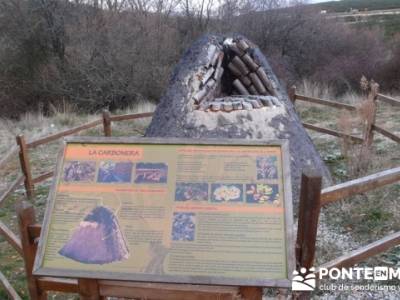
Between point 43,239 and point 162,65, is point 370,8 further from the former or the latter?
point 43,239

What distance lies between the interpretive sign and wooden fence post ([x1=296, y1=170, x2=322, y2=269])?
96 millimetres

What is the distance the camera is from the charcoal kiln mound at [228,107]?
13.4 ft

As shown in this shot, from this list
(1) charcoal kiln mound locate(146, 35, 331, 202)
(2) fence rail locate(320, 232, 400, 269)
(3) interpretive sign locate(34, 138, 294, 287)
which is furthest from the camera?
(1) charcoal kiln mound locate(146, 35, 331, 202)

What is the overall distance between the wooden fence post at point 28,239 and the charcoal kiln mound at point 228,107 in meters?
2.00

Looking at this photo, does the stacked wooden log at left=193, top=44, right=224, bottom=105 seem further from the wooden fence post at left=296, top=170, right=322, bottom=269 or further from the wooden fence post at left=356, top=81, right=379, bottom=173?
the wooden fence post at left=296, top=170, right=322, bottom=269

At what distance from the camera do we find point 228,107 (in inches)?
162

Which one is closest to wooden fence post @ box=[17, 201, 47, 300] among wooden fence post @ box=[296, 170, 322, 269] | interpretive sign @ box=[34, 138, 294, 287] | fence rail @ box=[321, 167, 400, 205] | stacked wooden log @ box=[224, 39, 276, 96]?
interpretive sign @ box=[34, 138, 294, 287]

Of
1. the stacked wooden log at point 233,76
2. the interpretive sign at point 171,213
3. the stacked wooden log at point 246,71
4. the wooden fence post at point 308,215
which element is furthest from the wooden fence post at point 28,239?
the stacked wooden log at point 246,71

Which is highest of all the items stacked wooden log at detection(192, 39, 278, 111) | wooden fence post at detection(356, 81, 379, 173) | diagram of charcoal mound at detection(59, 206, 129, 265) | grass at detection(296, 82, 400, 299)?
stacked wooden log at detection(192, 39, 278, 111)

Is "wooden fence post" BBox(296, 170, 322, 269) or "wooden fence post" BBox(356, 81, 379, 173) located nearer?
"wooden fence post" BBox(296, 170, 322, 269)

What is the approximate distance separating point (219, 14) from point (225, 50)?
1545cm

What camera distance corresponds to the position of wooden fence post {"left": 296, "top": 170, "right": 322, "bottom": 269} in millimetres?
1969

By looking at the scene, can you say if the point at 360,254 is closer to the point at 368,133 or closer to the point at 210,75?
the point at 210,75

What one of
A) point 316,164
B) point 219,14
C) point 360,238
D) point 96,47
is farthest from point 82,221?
point 219,14
